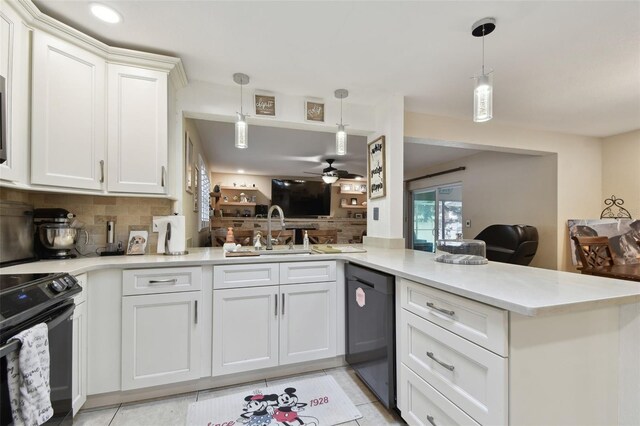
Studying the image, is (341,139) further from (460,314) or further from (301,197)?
(301,197)

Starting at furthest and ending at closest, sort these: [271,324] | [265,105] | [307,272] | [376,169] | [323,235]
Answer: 1. [323,235]
2. [376,169]
3. [265,105]
4. [307,272]
5. [271,324]

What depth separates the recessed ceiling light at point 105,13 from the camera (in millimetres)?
1569

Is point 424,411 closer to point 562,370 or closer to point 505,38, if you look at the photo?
point 562,370

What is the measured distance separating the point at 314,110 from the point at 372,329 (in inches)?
79.5

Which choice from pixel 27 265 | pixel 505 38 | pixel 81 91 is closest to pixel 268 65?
pixel 81 91

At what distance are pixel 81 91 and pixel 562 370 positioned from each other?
288cm

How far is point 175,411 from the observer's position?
1.70m

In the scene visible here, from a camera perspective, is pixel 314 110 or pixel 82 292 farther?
pixel 314 110

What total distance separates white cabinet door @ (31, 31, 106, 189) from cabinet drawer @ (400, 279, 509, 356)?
2.12 m

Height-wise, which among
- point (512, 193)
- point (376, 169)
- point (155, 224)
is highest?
point (376, 169)

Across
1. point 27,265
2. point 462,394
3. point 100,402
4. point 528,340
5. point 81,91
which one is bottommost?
point 100,402

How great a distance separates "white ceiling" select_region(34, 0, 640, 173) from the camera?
5.19 ft

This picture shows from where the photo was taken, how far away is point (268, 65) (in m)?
2.17

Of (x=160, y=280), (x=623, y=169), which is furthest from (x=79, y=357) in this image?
(x=623, y=169)
